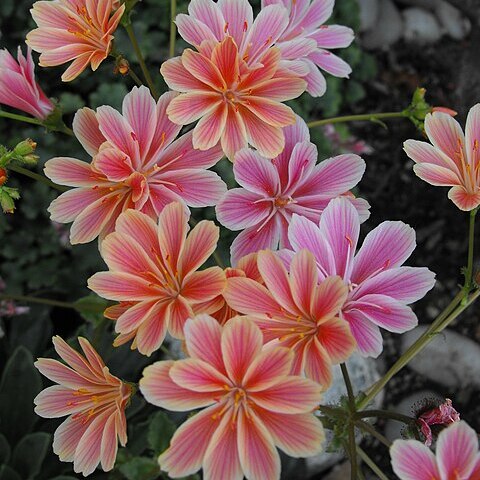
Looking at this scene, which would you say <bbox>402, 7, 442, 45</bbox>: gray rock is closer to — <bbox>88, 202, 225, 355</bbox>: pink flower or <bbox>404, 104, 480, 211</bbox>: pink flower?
<bbox>404, 104, 480, 211</bbox>: pink flower

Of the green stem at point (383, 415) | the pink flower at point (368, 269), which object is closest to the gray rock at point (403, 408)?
the green stem at point (383, 415)

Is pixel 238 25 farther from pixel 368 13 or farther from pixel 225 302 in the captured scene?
pixel 368 13

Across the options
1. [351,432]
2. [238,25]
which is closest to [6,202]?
[238,25]

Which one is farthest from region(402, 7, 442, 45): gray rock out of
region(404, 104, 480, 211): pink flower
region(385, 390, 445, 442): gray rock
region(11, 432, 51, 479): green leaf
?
region(11, 432, 51, 479): green leaf

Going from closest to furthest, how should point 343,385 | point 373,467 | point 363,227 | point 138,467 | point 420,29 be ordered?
point 373,467
point 138,467
point 343,385
point 363,227
point 420,29

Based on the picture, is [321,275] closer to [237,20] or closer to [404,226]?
[404,226]

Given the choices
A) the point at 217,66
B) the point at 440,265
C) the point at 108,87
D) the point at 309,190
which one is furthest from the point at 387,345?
the point at 217,66
